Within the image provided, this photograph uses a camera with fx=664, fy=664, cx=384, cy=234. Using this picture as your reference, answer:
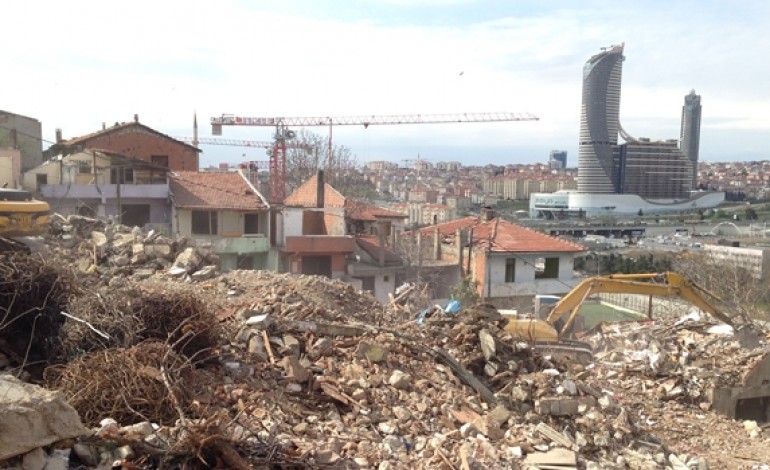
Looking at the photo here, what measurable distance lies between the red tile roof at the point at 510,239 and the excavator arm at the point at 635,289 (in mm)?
11393

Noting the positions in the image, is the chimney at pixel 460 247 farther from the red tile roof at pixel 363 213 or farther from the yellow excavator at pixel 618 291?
the yellow excavator at pixel 618 291

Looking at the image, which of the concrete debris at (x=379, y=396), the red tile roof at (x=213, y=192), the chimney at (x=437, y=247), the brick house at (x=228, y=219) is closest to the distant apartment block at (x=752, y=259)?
the chimney at (x=437, y=247)

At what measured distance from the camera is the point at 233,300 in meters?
9.02

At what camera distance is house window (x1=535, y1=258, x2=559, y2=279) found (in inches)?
1051

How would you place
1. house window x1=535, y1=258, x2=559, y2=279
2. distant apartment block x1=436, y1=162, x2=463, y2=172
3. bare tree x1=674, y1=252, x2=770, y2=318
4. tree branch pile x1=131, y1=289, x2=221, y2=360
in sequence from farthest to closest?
distant apartment block x1=436, y1=162, x2=463, y2=172, house window x1=535, y1=258, x2=559, y2=279, bare tree x1=674, y1=252, x2=770, y2=318, tree branch pile x1=131, y1=289, x2=221, y2=360

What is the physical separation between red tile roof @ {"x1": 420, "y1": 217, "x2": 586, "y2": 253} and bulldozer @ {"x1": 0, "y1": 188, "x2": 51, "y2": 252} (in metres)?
18.9

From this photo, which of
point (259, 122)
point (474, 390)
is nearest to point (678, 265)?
point (474, 390)

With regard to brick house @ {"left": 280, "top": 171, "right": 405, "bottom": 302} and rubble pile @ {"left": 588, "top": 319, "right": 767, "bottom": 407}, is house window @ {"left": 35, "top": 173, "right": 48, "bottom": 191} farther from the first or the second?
rubble pile @ {"left": 588, "top": 319, "right": 767, "bottom": 407}

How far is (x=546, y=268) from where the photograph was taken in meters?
26.8

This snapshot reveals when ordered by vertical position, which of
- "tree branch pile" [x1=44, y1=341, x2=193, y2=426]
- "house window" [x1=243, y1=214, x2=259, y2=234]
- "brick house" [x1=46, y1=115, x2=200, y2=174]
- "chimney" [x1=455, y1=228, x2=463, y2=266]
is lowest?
"chimney" [x1=455, y1=228, x2=463, y2=266]

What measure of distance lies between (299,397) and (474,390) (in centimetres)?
219

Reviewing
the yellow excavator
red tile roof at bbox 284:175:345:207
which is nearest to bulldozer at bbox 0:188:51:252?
the yellow excavator

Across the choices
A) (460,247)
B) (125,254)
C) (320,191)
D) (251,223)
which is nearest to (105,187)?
(251,223)

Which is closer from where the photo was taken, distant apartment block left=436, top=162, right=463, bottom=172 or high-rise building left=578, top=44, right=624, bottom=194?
high-rise building left=578, top=44, right=624, bottom=194
